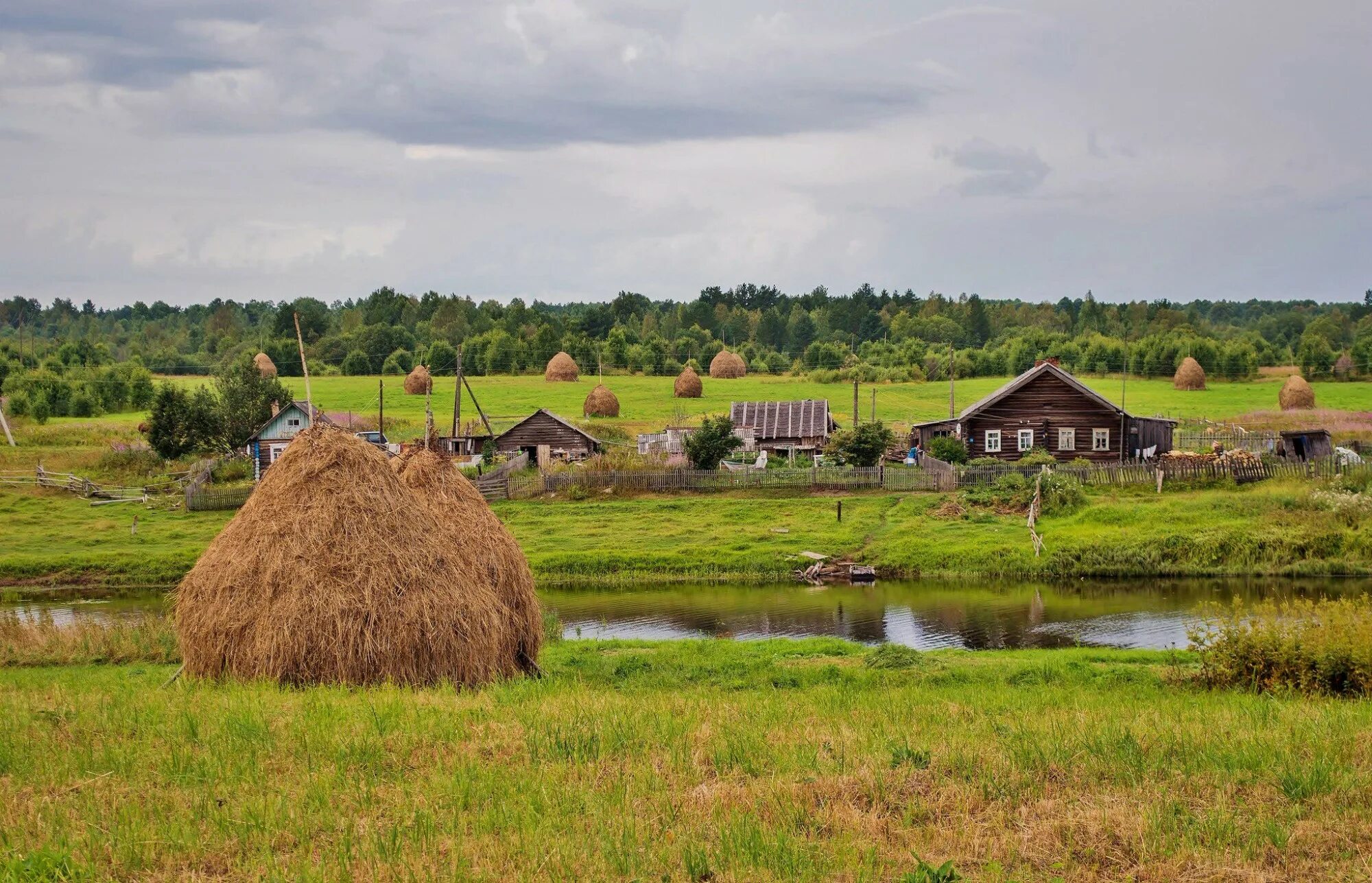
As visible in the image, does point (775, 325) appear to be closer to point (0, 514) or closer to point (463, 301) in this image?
point (463, 301)

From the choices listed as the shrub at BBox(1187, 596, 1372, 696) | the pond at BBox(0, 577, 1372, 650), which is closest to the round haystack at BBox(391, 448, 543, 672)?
the pond at BBox(0, 577, 1372, 650)

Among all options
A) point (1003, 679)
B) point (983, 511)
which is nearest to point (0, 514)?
point (983, 511)

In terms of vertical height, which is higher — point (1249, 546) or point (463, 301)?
point (463, 301)

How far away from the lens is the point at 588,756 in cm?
1079

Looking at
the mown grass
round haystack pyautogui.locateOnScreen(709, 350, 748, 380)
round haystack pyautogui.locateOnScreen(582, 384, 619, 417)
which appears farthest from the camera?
round haystack pyautogui.locateOnScreen(709, 350, 748, 380)

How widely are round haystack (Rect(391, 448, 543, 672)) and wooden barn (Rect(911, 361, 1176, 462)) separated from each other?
37.0 m

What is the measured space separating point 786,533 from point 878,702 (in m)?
24.7

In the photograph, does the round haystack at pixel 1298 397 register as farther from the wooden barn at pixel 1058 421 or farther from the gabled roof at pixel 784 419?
the gabled roof at pixel 784 419

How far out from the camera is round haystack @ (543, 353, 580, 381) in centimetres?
9469

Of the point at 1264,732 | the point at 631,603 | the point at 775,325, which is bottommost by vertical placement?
the point at 631,603

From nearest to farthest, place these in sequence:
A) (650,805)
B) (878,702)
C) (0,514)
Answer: (650,805), (878,702), (0,514)

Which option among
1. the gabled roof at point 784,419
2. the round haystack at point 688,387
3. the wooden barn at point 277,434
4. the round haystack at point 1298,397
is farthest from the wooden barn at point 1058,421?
the round haystack at point 688,387

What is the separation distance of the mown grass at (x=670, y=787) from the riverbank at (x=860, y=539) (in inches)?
835

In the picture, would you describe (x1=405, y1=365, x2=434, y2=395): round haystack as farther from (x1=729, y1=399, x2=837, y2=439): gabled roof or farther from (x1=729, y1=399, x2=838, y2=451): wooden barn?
(x1=729, y1=399, x2=838, y2=451): wooden barn
